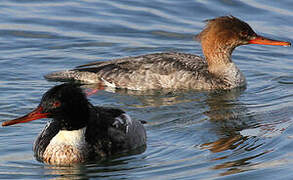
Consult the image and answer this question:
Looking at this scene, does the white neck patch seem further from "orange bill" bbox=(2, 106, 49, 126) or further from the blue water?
"orange bill" bbox=(2, 106, 49, 126)

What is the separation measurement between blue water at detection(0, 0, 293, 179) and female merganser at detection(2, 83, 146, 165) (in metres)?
0.19

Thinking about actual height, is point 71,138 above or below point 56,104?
below

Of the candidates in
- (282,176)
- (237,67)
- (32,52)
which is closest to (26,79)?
(32,52)

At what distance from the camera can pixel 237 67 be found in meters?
13.8

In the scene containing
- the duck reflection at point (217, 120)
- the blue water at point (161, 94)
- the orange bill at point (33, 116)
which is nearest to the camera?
the orange bill at point (33, 116)

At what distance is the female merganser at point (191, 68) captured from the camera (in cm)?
1346

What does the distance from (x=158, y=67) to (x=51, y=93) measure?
4.80 m

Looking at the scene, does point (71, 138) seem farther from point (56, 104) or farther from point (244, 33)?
point (244, 33)

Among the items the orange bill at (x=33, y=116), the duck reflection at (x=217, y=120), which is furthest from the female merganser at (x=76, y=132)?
the duck reflection at (x=217, y=120)

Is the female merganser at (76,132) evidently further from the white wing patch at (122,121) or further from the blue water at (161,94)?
the blue water at (161,94)

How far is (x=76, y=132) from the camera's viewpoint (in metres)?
9.53

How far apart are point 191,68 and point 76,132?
4530 mm

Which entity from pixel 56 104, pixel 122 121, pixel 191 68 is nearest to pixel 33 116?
pixel 56 104

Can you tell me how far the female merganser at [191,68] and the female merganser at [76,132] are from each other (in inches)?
143
